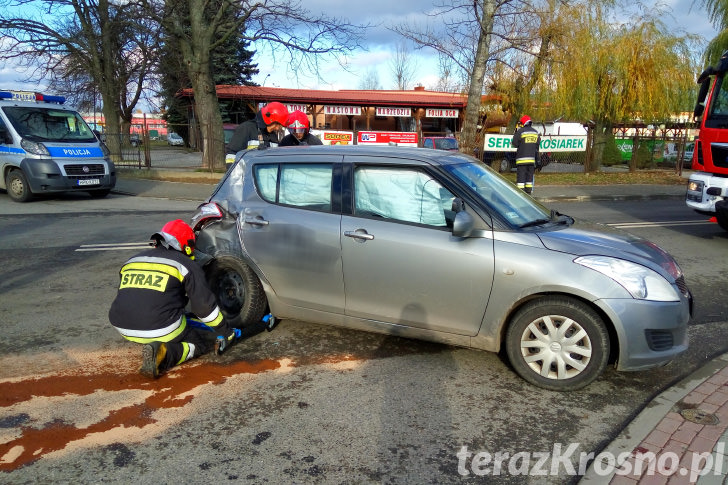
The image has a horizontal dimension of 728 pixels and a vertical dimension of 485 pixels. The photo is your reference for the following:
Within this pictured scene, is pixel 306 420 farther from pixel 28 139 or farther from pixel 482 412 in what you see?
pixel 28 139

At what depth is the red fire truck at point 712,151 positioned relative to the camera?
8455mm

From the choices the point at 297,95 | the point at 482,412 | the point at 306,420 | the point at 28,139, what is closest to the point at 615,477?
the point at 482,412

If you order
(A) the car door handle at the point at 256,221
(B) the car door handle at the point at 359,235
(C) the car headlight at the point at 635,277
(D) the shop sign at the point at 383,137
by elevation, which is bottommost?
(C) the car headlight at the point at 635,277

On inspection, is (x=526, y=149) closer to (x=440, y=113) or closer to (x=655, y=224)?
(x=655, y=224)

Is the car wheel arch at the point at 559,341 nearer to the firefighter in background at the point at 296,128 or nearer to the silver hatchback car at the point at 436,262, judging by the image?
the silver hatchback car at the point at 436,262

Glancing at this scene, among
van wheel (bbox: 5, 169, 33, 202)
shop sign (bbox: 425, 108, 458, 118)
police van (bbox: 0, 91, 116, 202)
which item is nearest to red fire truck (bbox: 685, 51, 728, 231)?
police van (bbox: 0, 91, 116, 202)

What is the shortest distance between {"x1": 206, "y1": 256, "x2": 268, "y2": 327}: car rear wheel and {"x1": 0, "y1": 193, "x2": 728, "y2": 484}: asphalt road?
25cm

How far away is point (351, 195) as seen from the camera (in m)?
4.27

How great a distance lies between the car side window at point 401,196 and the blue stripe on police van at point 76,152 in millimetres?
11355

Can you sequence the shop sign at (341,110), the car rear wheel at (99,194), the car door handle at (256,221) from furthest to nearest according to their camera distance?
1. the shop sign at (341,110)
2. the car rear wheel at (99,194)
3. the car door handle at (256,221)

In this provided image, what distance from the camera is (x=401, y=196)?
415 cm

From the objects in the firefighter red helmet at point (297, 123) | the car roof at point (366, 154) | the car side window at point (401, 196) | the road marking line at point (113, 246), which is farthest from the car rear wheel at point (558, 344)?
the road marking line at point (113, 246)

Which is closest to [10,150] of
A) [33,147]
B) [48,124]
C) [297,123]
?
[33,147]

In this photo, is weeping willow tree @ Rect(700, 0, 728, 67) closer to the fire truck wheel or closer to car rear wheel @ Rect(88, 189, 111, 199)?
the fire truck wheel
